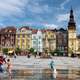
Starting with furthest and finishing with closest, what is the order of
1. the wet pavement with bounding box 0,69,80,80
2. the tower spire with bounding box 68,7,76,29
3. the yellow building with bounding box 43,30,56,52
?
the tower spire with bounding box 68,7,76,29 < the yellow building with bounding box 43,30,56,52 < the wet pavement with bounding box 0,69,80,80

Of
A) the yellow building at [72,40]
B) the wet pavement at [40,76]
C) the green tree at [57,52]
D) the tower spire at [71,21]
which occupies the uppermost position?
the tower spire at [71,21]

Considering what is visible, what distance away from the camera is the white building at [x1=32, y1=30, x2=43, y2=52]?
177413mm

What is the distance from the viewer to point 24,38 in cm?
17900

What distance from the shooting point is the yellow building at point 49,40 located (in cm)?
17762

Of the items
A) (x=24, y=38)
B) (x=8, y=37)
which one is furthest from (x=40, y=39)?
(x=8, y=37)

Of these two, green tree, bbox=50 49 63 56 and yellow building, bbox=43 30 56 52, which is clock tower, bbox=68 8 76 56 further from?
yellow building, bbox=43 30 56 52

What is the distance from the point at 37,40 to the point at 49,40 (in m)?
6.52

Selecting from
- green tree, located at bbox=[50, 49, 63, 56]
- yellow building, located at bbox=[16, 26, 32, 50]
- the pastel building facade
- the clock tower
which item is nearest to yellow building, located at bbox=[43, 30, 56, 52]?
green tree, located at bbox=[50, 49, 63, 56]

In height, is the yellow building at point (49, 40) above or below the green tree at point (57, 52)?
above

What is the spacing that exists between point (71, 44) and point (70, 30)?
8.37m

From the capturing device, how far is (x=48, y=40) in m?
180

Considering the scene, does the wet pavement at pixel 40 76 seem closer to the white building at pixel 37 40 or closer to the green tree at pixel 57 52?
the green tree at pixel 57 52

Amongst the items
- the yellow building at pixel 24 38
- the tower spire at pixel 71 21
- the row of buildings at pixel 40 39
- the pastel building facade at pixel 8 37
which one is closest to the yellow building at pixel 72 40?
the row of buildings at pixel 40 39

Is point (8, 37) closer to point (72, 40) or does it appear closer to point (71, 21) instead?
point (72, 40)
